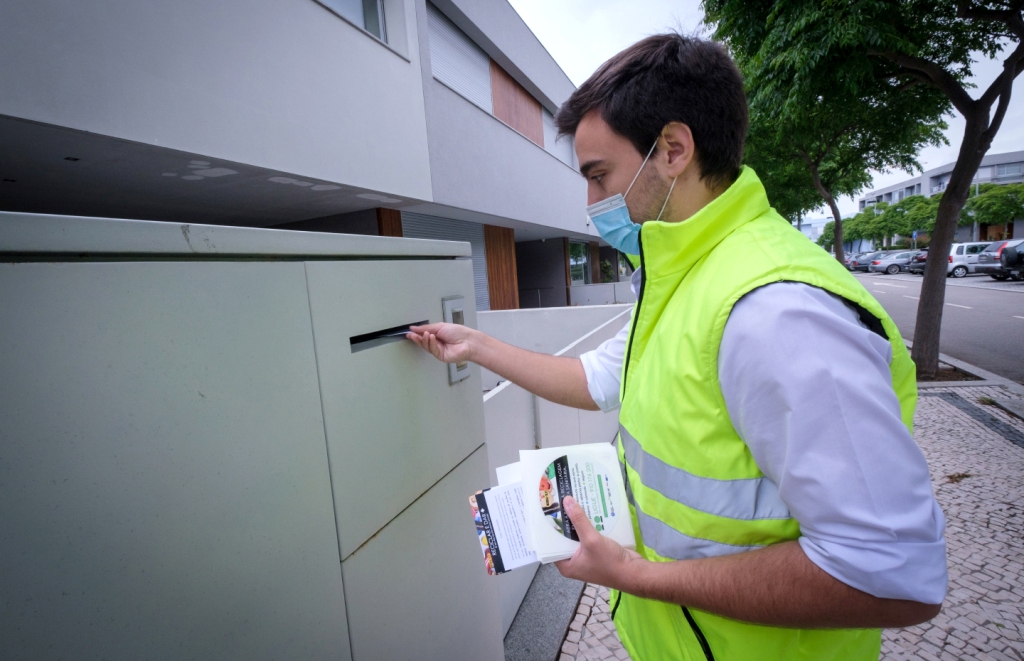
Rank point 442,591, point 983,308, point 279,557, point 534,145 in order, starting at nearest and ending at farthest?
point 279,557 < point 442,591 < point 534,145 < point 983,308

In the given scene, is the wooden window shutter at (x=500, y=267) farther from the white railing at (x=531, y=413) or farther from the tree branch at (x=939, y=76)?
the tree branch at (x=939, y=76)

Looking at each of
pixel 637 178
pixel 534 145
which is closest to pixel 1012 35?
pixel 534 145

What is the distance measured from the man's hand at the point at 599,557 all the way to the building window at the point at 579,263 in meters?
15.2

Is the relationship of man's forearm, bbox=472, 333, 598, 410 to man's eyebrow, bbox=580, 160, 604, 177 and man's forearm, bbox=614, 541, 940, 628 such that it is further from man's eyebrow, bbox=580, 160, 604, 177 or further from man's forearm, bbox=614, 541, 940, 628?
man's forearm, bbox=614, 541, 940, 628

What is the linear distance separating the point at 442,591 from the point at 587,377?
31.7 inches

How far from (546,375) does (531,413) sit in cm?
151

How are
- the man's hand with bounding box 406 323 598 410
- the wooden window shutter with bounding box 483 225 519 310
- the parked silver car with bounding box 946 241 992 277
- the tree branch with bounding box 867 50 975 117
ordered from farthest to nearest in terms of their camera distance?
the parked silver car with bounding box 946 241 992 277, the wooden window shutter with bounding box 483 225 519 310, the tree branch with bounding box 867 50 975 117, the man's hand with bounding box 406 323 598 410

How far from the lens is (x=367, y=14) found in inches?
227

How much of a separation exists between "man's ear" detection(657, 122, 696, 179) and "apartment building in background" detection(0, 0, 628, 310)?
324 centimetres

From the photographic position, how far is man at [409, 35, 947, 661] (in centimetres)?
80

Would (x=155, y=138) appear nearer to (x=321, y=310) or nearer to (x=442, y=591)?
(x=321, y=310)

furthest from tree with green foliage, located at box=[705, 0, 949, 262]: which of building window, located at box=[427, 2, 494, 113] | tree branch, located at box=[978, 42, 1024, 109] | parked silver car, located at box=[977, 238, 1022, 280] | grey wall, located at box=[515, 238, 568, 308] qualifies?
parked silver car, located at box=[977, 238, 1022, 280]

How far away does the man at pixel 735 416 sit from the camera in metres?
0.80

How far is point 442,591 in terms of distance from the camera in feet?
5.07
